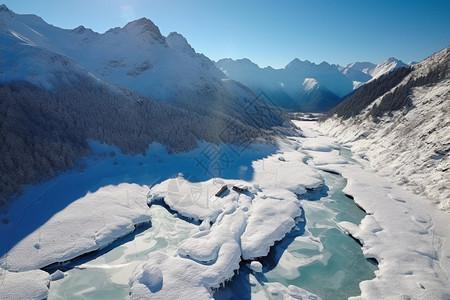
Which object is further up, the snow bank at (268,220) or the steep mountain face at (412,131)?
the steep mountain face at (412,131)

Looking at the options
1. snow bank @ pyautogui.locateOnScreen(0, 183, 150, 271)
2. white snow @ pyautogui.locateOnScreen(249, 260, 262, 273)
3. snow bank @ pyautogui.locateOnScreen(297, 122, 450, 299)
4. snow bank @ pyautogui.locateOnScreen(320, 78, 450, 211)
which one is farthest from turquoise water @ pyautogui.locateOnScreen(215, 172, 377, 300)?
snow bank @ pyautogui.locateOnScreen(0, 183, 150, 271)

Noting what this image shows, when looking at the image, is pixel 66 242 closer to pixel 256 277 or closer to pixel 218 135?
pixel 256 277

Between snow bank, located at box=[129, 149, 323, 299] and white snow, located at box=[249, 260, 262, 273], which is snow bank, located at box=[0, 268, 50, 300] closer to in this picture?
snow bank, located at box=[129, 149, 323, 299]

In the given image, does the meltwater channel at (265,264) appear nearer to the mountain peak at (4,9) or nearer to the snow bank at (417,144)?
the snow bank at (417,144)

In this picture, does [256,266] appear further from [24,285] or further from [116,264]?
[24,285]

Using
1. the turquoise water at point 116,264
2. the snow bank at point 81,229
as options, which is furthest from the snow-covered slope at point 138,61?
the turquoise water at point 116,264

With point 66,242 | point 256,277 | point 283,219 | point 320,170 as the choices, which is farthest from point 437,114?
point 66,242
